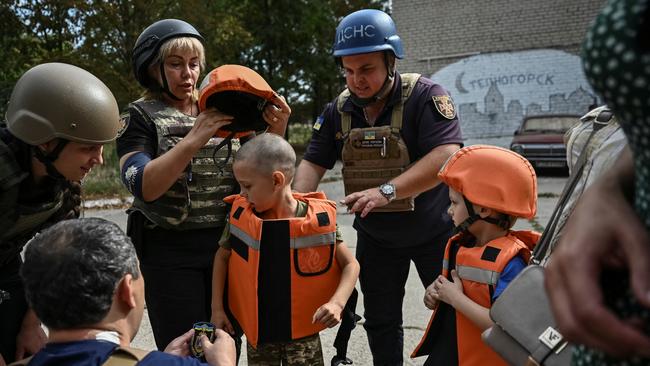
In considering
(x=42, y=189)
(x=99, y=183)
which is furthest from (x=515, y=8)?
(x=42, y=189)

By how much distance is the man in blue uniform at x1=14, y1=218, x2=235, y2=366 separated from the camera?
1.49 metres

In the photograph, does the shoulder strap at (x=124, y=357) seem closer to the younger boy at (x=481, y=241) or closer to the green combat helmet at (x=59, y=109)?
the green combat helmet at (x=59, y=109)

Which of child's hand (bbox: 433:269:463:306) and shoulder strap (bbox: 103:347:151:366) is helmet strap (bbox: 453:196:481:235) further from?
shoulder strap (bbox: 103:347:151:366)

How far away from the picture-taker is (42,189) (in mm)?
2244

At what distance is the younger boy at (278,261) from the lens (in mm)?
2428

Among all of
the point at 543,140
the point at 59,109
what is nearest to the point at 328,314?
the point at 59,109

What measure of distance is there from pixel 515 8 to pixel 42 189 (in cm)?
1754

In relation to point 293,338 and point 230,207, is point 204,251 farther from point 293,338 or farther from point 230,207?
point 293,338

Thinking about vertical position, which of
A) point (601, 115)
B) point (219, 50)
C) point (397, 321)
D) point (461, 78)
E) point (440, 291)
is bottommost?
point (397, 321)

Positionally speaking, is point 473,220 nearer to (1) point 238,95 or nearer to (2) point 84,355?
(1) point 238,95

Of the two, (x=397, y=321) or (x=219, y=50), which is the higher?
(x=219, y=50)

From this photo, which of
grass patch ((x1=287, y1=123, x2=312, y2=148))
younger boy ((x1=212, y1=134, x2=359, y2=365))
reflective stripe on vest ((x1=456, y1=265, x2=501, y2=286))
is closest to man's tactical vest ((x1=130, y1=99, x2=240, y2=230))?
younger boy ((x1=212, y1=134, x2=359, y2=365))

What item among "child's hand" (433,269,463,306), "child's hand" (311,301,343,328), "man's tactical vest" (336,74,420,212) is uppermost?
"man's tactical vest" (336,74,420,212)

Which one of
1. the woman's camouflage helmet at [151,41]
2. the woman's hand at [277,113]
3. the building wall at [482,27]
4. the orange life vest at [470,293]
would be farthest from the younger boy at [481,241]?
the building wall at [482,27]
